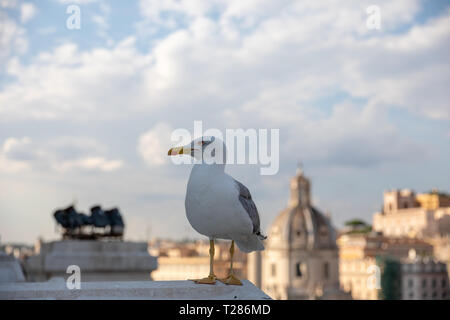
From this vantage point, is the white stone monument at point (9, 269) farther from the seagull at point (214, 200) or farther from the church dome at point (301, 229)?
the church dome at point (301, 229)

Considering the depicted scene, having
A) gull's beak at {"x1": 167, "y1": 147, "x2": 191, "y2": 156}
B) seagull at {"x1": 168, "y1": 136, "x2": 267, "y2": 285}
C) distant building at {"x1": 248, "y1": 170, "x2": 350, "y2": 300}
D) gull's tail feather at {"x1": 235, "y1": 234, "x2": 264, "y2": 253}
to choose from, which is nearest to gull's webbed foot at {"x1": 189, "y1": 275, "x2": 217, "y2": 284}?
seagull at {"x1": 168, "y1": 136, "x2": 267, "y2": 285}

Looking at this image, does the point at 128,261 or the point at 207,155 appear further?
the point at 128,261

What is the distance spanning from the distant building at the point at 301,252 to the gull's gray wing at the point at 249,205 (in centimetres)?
6200

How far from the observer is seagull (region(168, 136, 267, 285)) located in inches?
219

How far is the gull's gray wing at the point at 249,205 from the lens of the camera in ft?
18.7

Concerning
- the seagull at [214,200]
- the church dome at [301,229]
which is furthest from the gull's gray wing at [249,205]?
the church dome at [301,229]

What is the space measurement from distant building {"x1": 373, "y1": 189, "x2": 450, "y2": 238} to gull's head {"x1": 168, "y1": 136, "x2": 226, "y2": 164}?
320ft

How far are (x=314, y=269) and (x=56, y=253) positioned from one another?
55370 mm

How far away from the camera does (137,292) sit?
5133mm

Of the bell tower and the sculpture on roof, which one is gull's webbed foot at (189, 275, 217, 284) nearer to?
the sculpture on roof

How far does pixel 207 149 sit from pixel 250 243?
107cm

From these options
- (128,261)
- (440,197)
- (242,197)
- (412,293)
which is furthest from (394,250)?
(242,197)
